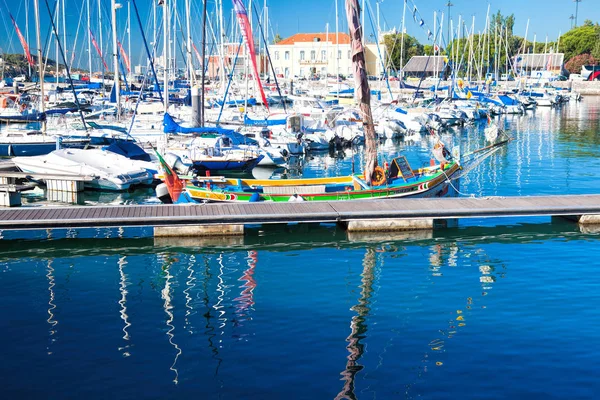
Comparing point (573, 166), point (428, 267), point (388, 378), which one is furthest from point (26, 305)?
point (573, 166)

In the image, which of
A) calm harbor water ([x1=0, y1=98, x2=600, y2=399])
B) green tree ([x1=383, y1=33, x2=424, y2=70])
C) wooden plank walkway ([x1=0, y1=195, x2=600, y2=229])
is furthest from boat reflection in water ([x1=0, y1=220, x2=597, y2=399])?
green tree ([x1=383, y1=33, x2=424, y2=70])

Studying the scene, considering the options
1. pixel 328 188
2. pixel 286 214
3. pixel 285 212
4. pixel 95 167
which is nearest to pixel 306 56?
pixel 95 167

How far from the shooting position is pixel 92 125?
3959 cm

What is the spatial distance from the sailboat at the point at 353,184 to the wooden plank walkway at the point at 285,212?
0.63 m

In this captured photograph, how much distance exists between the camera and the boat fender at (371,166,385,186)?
23.3 meters

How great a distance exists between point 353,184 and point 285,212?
11.6ft

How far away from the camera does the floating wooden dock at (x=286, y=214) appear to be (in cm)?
2044

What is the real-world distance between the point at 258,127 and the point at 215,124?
8.07 feet

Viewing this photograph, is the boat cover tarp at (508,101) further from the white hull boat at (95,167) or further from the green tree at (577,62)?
the green tree at (577,62)

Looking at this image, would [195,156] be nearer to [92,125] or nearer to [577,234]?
[92,125]

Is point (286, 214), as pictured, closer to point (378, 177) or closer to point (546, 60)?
point (378, 177)

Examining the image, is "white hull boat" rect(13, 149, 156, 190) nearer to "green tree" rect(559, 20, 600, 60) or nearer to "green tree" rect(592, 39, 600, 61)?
"green tree" rect(592, 39, 600, 61)

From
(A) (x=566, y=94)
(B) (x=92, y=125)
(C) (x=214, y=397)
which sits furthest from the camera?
(A) (x=566, y=94)

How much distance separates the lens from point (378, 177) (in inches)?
921
